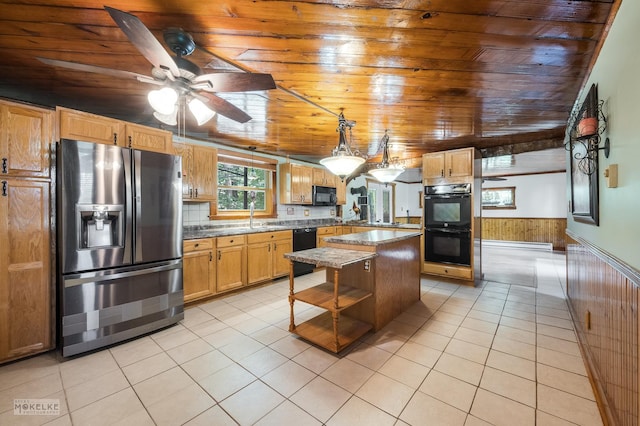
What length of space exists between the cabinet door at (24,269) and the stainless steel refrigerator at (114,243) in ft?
0.39

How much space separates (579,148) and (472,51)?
4.66ft

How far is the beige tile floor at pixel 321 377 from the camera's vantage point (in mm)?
1528

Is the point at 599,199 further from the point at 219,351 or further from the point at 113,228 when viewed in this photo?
the point at 113,228

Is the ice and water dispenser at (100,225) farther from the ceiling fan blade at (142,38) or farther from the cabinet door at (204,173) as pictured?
the ceiling fan blade at (142,38)

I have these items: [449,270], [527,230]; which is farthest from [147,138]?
[527,230]

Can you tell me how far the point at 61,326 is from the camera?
6.97 feet

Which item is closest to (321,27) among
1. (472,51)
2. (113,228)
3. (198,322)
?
(472,51)

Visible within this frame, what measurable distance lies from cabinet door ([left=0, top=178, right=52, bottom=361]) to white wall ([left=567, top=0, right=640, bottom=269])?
3.88 metres

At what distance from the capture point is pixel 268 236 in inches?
163

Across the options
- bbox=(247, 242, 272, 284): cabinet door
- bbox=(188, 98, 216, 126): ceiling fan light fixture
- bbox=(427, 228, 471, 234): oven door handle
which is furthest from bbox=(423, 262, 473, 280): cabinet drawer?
bbox=(188, 98, 216, 126): ceiling fan light fixture

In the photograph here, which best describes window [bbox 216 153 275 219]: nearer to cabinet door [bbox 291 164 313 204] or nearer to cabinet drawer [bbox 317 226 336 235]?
cabinet door [bbox 291 164 313 204]

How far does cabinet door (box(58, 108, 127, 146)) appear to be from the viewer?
2229mm

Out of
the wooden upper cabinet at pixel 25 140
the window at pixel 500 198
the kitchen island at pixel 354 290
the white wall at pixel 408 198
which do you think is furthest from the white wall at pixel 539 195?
the wooden upper cabinet at pixel 25 140

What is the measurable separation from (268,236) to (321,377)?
2563mm
